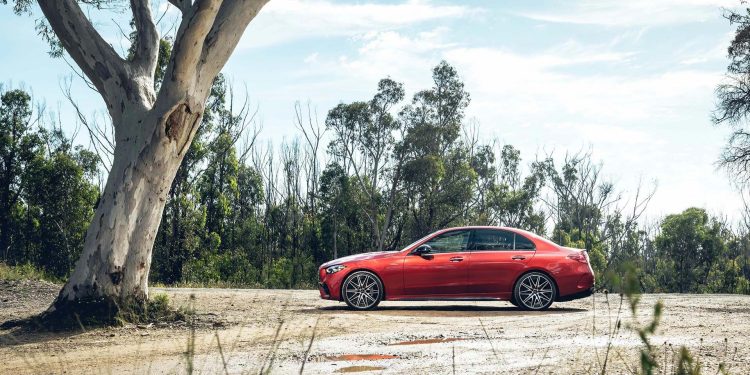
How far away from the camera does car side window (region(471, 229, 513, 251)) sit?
15.3 meters

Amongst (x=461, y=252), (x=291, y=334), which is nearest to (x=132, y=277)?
(x=291, y=334)

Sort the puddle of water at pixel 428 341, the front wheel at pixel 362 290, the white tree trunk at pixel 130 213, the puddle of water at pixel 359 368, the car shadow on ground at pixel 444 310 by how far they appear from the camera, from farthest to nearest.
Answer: the front wheel at pixel 362 290, the car shadow on ground at pixel 444 310, the white tree trunk at pixel 130 213, the puddle of water at pixel 428 341, the puddle of water at pixel 359 368

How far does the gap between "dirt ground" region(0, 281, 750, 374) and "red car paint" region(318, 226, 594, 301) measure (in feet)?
1.11

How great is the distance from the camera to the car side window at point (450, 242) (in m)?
15.2

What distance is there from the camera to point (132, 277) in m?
12.7

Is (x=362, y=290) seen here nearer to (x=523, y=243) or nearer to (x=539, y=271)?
(x=523, y=243)

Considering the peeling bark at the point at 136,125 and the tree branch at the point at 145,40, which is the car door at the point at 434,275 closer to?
the peeling bark at the point at 136,125

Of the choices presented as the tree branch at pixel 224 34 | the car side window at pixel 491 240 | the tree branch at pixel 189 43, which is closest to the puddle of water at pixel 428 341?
the car side window at pixel 491 240

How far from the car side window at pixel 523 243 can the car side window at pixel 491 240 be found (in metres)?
0.12

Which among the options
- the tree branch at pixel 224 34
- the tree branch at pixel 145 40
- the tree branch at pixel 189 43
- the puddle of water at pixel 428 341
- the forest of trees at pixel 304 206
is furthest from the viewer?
the forest of trees at pixel 304 206

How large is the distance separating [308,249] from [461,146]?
1074 cm

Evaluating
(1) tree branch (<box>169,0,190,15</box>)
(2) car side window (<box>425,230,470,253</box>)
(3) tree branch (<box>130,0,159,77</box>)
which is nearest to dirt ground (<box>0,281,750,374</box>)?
(2) car side window (<box>425,230,470,253</box>)

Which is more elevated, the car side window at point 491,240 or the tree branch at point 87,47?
the tree branch at point 87,47

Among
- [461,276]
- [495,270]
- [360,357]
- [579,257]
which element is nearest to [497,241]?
[495,270]
